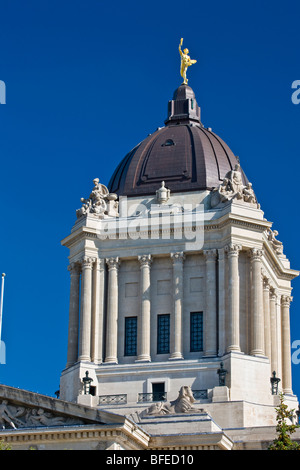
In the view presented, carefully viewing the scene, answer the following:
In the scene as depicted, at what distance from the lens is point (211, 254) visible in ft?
311

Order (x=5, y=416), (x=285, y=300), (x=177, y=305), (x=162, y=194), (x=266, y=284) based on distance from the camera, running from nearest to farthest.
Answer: (x=5, y=416), (x=177, y=305), (x=162, y=194), (x=266, y=284), (x=285, y=300)

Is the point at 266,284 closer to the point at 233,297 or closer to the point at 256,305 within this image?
the point at 256,305

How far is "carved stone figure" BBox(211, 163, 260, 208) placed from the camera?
95.9 metres

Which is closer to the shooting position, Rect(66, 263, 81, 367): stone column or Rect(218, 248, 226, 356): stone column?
Rect(218, 248, 226, 356): stone column

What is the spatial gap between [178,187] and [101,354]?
11.3 meters

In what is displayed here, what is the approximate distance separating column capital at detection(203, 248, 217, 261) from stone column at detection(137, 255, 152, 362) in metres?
3.51

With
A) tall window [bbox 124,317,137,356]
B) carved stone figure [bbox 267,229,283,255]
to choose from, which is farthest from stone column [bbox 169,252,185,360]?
carved stone figure [bbox 267,229,283,255]

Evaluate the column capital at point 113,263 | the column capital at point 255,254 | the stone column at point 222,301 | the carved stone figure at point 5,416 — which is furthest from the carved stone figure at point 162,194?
the carved stone figure at point 5,416

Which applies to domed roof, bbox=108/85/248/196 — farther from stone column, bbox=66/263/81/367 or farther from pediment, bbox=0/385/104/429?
pediment, bbox=0/385/104/429

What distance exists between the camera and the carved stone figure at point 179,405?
275 ft

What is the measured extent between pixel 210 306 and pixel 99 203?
10.2 metres

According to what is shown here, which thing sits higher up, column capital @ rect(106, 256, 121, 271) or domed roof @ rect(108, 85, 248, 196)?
domed roof @ rect(108, 85, 248, 196)

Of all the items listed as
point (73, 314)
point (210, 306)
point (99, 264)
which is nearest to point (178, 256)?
point (210, 306)
